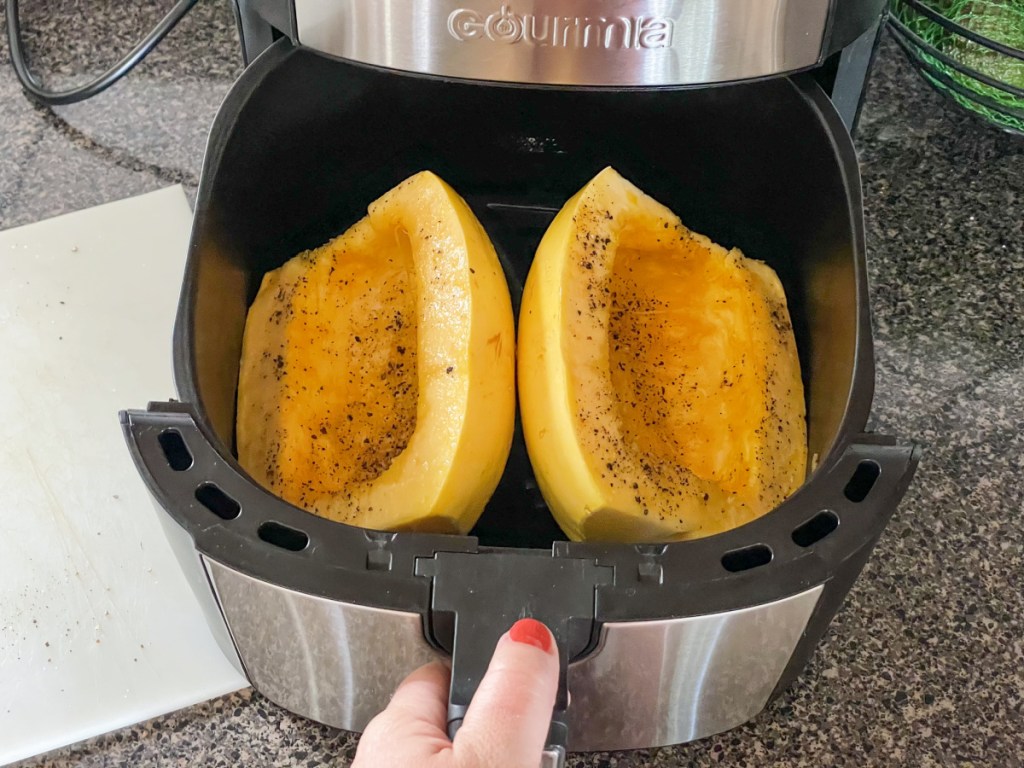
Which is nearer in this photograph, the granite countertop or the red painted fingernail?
the red painted fingernail

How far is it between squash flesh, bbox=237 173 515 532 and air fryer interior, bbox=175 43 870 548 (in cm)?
3

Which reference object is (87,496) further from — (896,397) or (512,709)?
(896,397)

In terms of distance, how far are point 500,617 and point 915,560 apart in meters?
0.38

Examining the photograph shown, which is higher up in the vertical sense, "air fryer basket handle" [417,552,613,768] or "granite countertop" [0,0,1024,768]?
"air fryer basket handle" [417,552,613,768]

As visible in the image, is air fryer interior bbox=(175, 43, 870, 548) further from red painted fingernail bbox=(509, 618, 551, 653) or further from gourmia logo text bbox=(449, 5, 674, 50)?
red painted fingernail bbox=(509, 618, 551, 653)

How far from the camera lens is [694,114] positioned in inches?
26.5

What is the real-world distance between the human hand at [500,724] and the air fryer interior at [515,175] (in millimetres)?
233

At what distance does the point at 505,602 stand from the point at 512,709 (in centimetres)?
5

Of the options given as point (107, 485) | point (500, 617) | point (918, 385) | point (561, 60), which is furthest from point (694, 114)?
point (107, 485)

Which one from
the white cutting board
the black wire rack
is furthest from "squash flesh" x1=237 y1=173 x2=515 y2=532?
the black wire rack

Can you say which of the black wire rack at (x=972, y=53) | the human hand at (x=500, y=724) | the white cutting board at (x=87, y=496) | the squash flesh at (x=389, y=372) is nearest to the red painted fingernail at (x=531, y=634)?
the human hand at (x=500, y=724)

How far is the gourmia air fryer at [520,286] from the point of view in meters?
0.42

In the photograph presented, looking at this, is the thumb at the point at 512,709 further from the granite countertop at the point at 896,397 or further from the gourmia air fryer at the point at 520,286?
the granite countertop at the point at 896,397

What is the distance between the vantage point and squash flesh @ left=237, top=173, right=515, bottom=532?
1.87 feet
